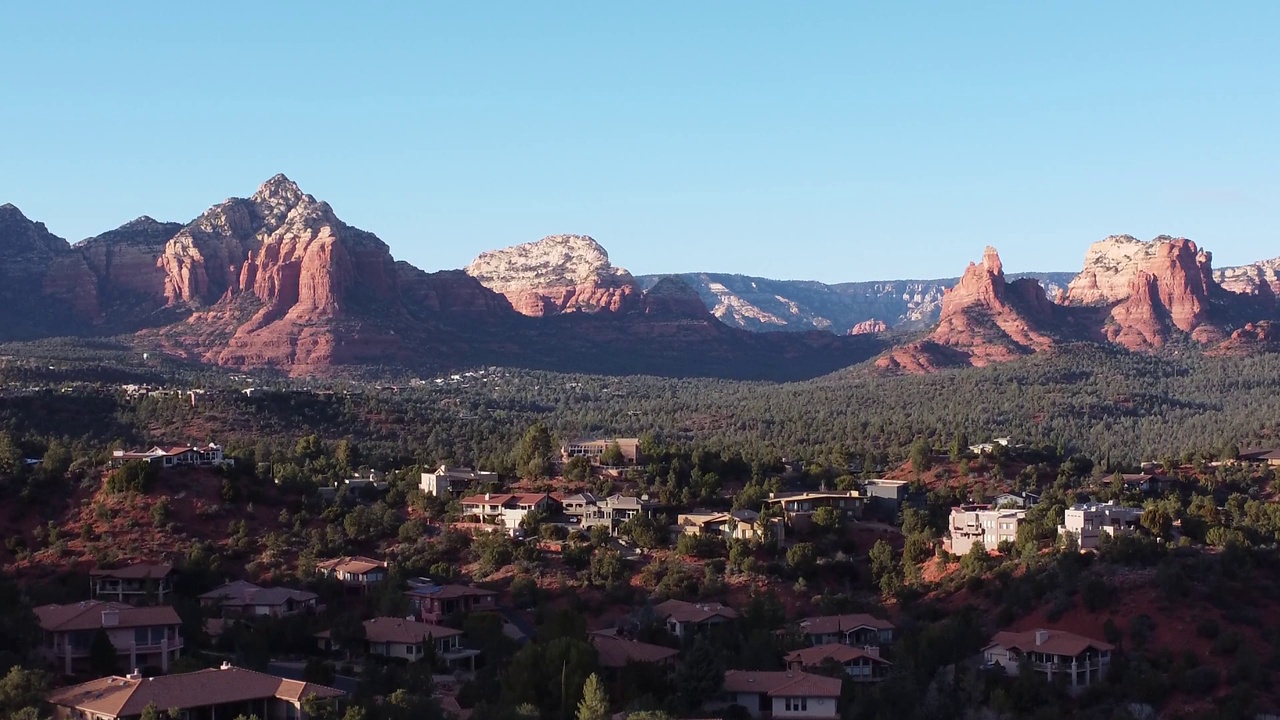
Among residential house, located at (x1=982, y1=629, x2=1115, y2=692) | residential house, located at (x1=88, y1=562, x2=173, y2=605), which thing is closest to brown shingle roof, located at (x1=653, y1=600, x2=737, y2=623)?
residential house, located at (x1=982, y1=629, x2=1115, y2=692)

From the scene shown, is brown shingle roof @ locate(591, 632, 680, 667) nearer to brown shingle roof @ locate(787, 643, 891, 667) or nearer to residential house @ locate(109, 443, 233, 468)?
brown shingle roof @ locate(787, 643, 891, 667)

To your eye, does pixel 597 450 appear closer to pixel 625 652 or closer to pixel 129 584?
pixel 129 584

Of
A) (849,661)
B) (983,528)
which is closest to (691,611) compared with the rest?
(849,661)

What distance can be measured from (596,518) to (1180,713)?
3358cm

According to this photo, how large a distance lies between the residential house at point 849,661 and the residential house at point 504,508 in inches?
1007

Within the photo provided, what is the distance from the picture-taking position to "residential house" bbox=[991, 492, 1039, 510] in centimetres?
8592

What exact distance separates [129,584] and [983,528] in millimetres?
34966

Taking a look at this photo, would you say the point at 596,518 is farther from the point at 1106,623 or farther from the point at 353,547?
the point at 1106,623

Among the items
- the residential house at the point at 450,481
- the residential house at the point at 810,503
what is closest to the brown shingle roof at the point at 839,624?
the residential house at the point at 810,503

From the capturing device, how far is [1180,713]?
2242 inches

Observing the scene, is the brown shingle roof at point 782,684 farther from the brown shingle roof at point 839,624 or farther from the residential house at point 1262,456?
the residential house at point 1262,456

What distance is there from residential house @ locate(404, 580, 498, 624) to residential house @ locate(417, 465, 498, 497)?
1829cm

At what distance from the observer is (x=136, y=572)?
7000 centimetres

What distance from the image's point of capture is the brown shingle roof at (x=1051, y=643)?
200 feet
